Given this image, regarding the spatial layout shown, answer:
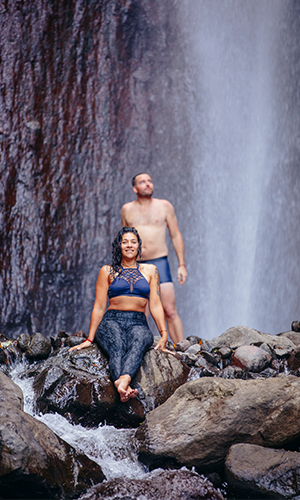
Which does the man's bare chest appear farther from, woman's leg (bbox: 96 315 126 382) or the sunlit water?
the sunlit water

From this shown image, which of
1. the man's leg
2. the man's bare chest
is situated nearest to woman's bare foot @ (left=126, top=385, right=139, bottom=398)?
the man's leg

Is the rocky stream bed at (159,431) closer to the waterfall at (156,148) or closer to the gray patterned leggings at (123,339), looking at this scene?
the gray patterned leggings at (123,339)

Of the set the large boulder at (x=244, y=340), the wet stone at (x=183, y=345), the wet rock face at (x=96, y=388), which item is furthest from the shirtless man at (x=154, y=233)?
the wet rock face at (x=96, y=388)

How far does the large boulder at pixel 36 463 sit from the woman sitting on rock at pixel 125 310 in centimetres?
73

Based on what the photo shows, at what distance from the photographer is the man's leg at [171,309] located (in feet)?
15.4

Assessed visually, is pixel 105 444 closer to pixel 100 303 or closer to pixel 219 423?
pixel 219 423

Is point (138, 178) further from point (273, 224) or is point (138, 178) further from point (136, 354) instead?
point (273, 224)

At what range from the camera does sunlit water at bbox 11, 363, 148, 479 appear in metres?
2.55

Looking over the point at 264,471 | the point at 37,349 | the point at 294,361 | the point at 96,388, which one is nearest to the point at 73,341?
the point at 37,349

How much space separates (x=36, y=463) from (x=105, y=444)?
66 cm

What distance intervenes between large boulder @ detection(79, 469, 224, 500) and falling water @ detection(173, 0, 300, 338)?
4.81m

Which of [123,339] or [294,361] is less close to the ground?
[123,339]

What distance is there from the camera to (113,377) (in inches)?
120

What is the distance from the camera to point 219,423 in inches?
102
